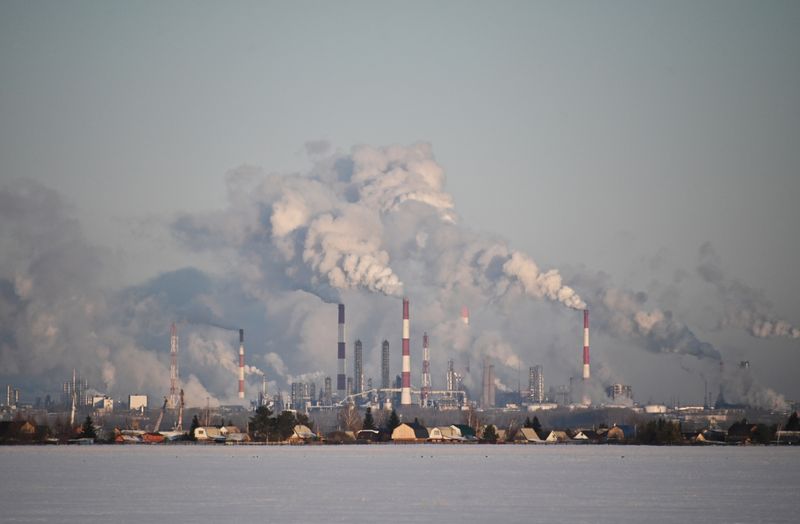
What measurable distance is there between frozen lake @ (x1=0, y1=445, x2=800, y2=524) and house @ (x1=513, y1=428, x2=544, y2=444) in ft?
232

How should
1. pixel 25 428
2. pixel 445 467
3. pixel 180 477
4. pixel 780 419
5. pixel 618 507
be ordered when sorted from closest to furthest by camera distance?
1. pixel 618 507
2. pixel 180 477
3. pixel 445 467
4. pixel 25 428
5. pixel 780 419

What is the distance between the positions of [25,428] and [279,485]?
101 meters

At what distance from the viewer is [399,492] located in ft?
186

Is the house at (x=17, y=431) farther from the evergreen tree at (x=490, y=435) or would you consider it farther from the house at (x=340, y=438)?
the evergreen tree at (x=490, y=435)

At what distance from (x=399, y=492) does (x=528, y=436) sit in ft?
354

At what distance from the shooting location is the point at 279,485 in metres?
62.7

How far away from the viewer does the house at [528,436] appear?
6398 inches

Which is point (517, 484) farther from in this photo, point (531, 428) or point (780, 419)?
point (780, 419)

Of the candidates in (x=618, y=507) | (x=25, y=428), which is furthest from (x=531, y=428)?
(x=618, y=507)

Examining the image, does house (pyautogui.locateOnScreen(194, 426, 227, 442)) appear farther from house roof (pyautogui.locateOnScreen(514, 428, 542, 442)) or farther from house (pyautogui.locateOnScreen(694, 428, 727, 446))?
house (pyautogui.locateOnScreen(694, 428, 727, 446))

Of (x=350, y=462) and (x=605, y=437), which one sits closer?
(x=350, y=462)

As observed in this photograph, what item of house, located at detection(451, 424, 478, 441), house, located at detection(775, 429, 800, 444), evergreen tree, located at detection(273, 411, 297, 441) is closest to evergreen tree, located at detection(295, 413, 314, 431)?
evergreen tree, located at detection(273, 411, 297, 441)

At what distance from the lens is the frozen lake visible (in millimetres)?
45406

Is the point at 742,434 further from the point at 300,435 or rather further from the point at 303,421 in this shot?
the point at 303,421
